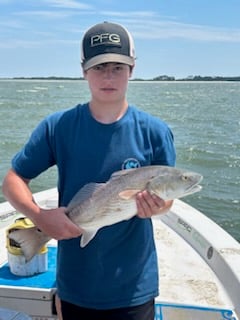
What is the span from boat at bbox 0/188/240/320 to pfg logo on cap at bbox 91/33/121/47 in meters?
1.25

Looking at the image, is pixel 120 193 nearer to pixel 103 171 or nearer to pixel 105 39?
pixel 103 171

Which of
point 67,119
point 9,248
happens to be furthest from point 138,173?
point 9,248

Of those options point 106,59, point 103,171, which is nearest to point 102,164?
point 103,171

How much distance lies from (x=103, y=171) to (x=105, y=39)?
51 centimetres

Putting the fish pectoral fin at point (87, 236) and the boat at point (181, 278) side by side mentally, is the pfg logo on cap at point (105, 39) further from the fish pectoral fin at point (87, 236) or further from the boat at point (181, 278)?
the boat at point (181, 278)

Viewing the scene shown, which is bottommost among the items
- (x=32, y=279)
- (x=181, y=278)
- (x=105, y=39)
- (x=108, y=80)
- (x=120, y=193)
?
(x=181, y=278)

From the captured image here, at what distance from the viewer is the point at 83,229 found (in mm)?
1942

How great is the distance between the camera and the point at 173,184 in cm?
192

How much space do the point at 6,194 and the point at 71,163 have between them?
1.00ft

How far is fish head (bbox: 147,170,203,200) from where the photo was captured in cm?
188

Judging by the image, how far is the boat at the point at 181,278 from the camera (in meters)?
3.02

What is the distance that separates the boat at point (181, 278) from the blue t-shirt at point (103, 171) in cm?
49

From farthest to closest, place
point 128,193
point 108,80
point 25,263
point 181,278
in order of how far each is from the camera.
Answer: point 181,278, point 25,263, point 108,80, point 128,193

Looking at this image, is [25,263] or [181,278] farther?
[181,278]
